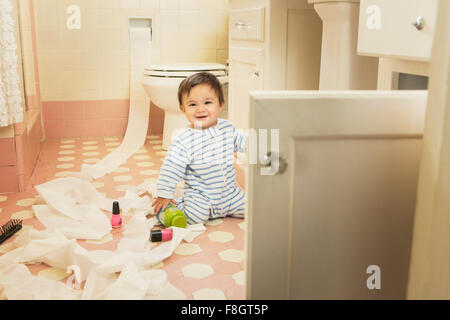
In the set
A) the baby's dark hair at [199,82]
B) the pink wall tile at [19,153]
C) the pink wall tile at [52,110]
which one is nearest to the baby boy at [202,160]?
the baby's dark hair at [199,82]

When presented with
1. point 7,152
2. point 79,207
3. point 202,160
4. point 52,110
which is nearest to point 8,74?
point 7,152

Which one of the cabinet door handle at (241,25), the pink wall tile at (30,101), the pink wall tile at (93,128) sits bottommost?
the pink wall tile at (93,128)

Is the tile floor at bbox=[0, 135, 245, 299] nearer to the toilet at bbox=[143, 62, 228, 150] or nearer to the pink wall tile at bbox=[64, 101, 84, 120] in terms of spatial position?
the toilet at bbox=[143, 62, 228, 150]

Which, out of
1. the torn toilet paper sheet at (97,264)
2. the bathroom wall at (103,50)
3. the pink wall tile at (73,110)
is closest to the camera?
the torn toilet paper sheet at (97,264)

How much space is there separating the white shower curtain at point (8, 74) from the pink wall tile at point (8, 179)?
21cm

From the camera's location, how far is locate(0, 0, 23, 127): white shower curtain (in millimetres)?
1702

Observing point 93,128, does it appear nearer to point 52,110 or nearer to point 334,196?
point 52,110

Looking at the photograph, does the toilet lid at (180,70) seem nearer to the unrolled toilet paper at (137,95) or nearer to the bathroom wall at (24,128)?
the unrolled toilet paper at (137,95)

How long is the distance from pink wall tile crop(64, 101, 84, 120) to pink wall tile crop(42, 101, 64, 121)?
2 centimetres

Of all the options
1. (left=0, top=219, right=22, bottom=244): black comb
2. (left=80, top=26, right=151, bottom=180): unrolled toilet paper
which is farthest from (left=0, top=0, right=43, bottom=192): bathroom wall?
(left=80, top=26, right=151, bottom=180): unrolled toilet paper

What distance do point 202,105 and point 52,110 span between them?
155cm

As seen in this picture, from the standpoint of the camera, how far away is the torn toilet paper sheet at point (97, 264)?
108cm

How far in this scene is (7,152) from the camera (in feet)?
6.00

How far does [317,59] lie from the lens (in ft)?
5.82
